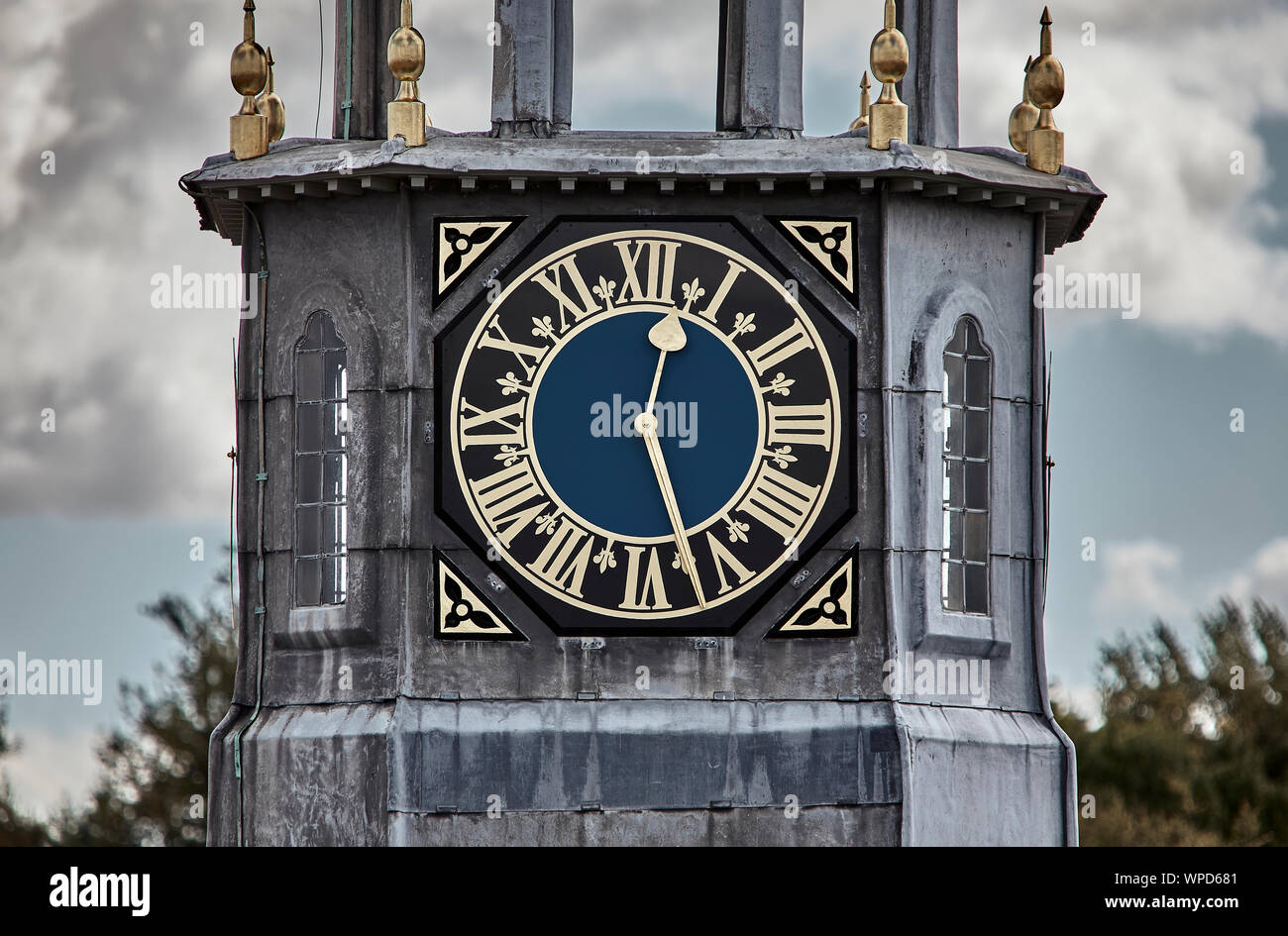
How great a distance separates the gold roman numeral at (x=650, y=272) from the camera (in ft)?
101

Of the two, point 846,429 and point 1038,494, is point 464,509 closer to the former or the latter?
point 846,429

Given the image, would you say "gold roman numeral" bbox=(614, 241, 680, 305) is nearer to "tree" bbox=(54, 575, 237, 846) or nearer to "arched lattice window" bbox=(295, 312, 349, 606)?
"arched lattice window" bbox=(295, 312, 349, 606)

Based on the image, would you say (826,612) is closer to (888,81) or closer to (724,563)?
(724,563)

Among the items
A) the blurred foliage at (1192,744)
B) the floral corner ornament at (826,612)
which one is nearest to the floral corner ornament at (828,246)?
the floral corner ornament at (826,612)

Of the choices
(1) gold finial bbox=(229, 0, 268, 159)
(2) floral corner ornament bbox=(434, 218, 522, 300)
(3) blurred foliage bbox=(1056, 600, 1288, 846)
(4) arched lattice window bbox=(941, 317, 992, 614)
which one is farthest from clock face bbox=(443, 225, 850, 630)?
(3) blurred foliage bbox=(1056, 600, 1288, 846)

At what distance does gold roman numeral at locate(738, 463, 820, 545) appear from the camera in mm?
30516

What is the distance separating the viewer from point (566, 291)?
30781 millimetres

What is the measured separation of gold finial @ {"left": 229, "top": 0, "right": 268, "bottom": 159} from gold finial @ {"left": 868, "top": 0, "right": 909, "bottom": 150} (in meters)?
7.04

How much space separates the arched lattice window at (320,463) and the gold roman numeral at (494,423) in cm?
151

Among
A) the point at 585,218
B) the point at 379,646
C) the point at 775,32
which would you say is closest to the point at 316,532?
the point at 379,646

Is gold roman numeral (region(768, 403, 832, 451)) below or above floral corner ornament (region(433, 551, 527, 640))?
above

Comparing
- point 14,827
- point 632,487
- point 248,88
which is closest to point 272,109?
point 248,88

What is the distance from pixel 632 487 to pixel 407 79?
5284 millimetres

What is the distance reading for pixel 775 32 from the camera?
32.2 meters
